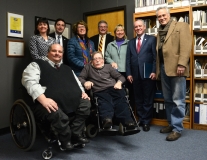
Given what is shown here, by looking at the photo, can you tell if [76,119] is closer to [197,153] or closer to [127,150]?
[127,150]

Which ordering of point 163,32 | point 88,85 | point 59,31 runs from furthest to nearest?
point 59,31, point 163,32, point 88,85

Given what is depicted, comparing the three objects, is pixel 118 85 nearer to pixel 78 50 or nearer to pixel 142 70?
pixel 142 70

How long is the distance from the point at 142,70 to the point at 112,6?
1631mm

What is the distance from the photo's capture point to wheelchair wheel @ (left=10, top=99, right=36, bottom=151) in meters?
2.19

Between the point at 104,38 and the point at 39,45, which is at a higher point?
the point at 104,38

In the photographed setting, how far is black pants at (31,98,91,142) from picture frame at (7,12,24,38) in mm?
1459

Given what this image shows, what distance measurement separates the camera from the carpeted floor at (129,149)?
93.1 inches

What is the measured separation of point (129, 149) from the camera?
2557mm

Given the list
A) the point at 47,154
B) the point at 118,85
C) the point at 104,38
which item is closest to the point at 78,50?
the point at 104,38

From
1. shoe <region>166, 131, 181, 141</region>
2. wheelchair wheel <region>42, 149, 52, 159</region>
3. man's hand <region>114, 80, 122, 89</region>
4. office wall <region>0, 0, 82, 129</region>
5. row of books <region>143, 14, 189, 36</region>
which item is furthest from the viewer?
row of books <region>143, 14, 189, 36</region>

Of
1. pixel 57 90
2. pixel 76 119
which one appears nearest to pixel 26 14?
pixel 57 90

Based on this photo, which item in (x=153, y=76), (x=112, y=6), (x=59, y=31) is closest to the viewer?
(x=153, y=76)

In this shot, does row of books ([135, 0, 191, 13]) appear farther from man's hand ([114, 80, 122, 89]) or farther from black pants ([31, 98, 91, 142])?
black pants ([31, 98, 91, 142])

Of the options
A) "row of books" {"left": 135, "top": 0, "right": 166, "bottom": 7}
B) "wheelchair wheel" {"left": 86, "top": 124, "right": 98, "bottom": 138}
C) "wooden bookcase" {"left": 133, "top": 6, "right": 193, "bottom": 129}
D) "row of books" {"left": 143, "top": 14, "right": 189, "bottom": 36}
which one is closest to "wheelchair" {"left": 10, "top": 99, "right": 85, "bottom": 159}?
"wheelchair wheel" {"left": 86, "top": 124, "right": 98, "bottom": 138}
